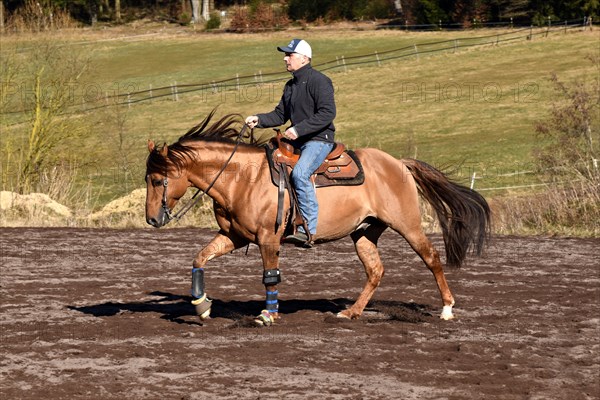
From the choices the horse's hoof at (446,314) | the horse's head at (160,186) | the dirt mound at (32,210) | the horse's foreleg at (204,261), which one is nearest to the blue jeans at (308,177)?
the horse's foreleg at (204,261)

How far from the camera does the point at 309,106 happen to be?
9883 millimetres

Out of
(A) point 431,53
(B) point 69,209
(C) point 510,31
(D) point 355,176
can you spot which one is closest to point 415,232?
(D) point 355,176

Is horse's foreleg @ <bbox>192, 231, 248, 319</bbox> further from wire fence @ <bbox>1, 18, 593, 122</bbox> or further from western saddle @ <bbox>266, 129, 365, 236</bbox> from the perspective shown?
wire fence @ <bbox>1, 18, 593, 122</bbox>

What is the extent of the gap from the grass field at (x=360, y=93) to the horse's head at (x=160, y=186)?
1673 centimetres

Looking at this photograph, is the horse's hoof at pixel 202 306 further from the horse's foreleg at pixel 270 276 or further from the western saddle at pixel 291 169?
the western saddle at pixel 291 169

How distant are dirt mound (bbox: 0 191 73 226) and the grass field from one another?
368 centimetres

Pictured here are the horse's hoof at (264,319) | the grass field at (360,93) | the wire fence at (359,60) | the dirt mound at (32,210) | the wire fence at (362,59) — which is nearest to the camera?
the horse's hoof at (264,319)

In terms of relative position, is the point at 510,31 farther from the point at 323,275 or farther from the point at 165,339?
the point at 165,339

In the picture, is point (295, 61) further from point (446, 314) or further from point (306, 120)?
point (446, 314)

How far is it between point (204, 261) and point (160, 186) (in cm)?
83

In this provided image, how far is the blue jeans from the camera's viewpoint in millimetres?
9828

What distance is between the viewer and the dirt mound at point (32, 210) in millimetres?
20141

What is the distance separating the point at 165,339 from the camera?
372 inches

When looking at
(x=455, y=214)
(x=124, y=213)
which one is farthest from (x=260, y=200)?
(x=124, y=213)
